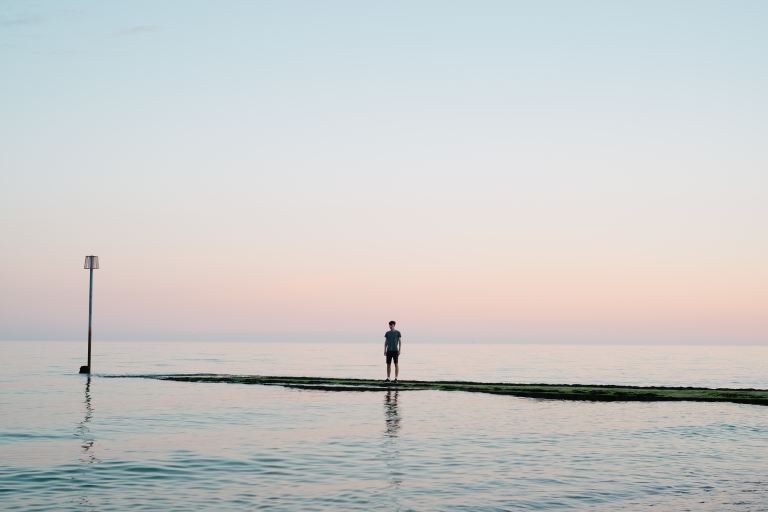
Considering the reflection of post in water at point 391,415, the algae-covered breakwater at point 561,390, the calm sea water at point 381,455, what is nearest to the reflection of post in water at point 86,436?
the calm sea water at point 381,455

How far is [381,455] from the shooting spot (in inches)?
786

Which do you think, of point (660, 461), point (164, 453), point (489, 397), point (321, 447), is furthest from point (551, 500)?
point (489, 397)

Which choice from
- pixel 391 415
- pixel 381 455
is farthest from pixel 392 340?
pixel 381 455

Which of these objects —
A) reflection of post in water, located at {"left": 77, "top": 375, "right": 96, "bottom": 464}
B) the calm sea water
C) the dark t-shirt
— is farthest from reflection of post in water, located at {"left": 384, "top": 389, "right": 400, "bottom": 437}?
reflection of post in water, located at {"left": 77, "top": 375, "right": 96, "bottom": 464}

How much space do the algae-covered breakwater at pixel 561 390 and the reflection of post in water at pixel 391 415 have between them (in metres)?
3.07

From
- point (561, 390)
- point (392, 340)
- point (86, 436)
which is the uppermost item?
point (392, 340)

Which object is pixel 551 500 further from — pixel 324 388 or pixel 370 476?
pixel 324 388

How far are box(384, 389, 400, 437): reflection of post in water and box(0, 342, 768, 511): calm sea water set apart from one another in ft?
0.26

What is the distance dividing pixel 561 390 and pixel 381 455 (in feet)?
63.7

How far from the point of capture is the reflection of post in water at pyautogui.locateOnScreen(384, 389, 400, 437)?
24359 millimetres

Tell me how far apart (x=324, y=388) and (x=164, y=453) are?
2036 centimetres

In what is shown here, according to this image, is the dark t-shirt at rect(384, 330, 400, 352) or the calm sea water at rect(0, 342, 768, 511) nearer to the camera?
the calm sea water at rect(0, 342, 768, 511)

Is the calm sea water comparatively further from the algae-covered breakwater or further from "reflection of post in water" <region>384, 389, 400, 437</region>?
the algae-covered breakwater

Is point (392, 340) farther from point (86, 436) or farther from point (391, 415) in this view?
point (86, 436)
